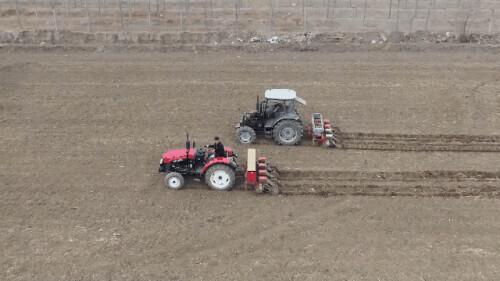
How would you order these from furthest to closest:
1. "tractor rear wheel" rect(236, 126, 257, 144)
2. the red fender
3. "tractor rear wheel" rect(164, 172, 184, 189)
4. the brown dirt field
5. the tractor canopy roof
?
1. "tractor rear wheel" rect(236, 126, 257, 144)
2. the tractor canopy roof
3. "tractor rear wheel" rect(164, 172, 184, 189)
4. the red fender
5. the brown dirt field

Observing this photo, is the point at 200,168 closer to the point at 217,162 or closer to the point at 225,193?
the point at 217,162

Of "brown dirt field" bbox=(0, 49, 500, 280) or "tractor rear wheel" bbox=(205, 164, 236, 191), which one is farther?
"tractor rear wheel" bbox=(205, 164, 236, 191)

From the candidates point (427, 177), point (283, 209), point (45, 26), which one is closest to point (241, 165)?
point (283, 209)

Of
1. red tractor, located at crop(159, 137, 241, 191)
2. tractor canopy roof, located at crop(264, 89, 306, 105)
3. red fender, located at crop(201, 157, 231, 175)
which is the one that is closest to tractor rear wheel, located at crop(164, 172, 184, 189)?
red tractor, located at crop(159, 137, 241, 191)

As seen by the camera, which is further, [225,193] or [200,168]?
[200,168]

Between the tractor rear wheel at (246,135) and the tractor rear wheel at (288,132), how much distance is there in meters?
0.59

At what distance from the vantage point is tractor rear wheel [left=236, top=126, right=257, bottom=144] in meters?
13.9

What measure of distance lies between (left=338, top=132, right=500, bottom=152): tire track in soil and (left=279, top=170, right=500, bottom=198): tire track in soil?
141 cm

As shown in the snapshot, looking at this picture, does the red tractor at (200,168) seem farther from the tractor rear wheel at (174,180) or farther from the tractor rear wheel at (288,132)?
the tractor rear wheel at (288,132)

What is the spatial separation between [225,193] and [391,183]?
12.8ft

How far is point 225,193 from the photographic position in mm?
11750

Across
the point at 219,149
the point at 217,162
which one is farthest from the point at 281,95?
the point at 217,162

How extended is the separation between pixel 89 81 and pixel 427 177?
12.1m

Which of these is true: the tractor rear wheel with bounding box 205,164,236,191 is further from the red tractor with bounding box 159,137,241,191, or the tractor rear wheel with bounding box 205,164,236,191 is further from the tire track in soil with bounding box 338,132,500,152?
the tire track in soil with bounding box 338,132,500,152
